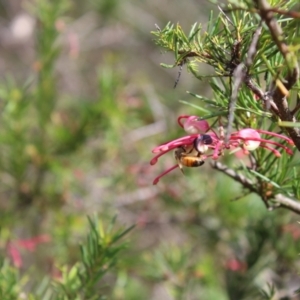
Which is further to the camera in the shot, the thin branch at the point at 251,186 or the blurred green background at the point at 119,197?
the blurred green background at the point at 119,197

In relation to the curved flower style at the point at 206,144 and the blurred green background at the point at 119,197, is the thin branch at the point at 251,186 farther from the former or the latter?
the blurred green background at the point at 119,197

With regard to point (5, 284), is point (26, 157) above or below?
above

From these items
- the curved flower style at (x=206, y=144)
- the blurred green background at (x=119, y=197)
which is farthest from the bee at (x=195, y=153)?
the blurred green background at (x=119, y=197)

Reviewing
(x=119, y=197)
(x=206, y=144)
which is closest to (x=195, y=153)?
(x=206, y=144)

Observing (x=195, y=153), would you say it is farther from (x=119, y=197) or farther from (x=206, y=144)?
(x=119, y=197)

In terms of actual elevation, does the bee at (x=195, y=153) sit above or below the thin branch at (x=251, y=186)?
above

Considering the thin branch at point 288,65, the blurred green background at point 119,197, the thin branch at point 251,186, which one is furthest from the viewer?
the blurred green background at point 119,197

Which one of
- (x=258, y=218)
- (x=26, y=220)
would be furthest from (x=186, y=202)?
(x=26, y=220)

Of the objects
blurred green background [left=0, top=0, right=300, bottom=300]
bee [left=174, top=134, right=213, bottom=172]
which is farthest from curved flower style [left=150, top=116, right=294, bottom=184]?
blurred green background [left=0, top=0, right=300, bottom=300]

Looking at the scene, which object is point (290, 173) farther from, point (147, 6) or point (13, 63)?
point (147, 6)
